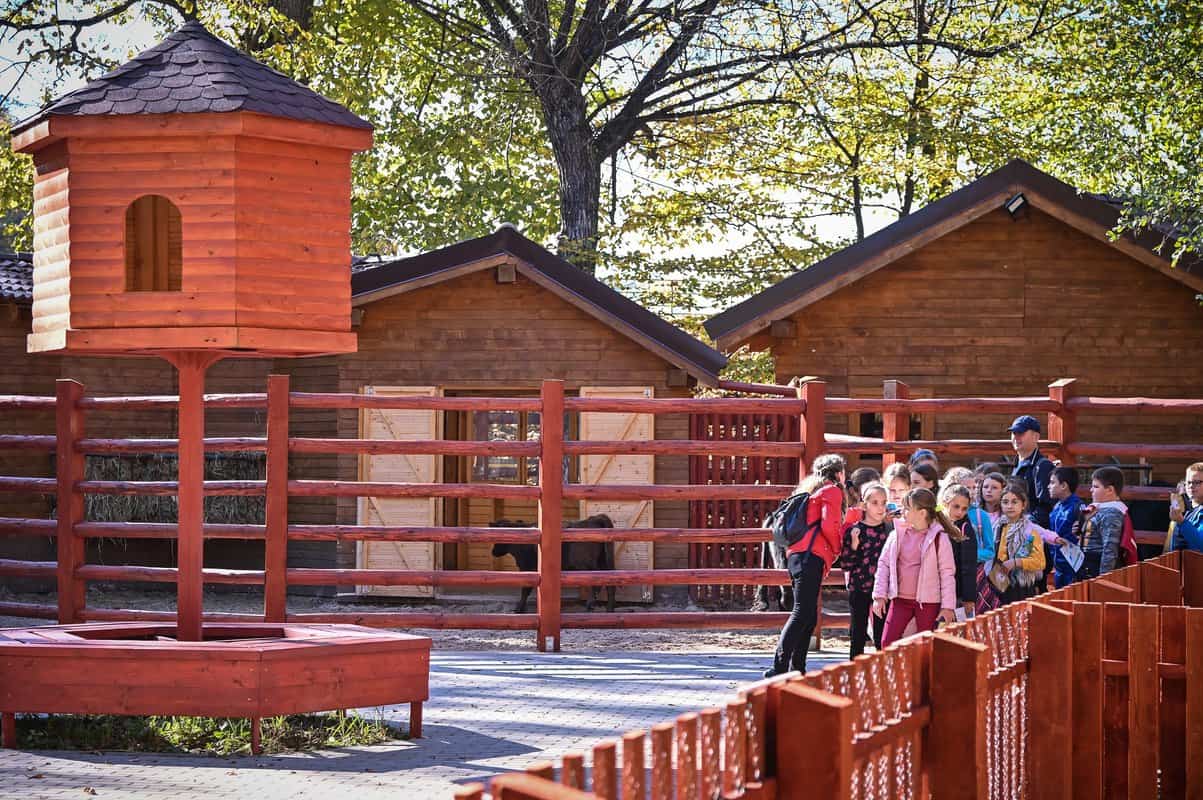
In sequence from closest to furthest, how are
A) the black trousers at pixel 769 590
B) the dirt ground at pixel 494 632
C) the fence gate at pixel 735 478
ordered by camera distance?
→ 1. the dirt ground at pixel 494 632
2. the black trousers at pixel 769 590
3. the fence gate at pixel 735 478

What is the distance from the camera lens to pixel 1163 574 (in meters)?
7.03

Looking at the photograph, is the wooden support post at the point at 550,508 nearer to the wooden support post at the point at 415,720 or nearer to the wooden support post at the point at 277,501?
the wooden support post at the point at 277,501

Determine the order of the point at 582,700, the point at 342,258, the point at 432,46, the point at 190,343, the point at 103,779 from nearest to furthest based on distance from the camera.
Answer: the point at 103,779
the point at 190,343
the point at 342,258
the point at 582,700
the point at 432,46

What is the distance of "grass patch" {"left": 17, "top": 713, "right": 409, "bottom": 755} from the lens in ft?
25.3

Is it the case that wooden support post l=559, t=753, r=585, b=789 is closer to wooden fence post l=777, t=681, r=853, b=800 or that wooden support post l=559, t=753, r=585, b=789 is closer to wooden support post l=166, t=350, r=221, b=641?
wooden fence post l=777, t=681, r=853, b=800

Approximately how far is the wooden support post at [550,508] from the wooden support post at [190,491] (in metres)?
3.89

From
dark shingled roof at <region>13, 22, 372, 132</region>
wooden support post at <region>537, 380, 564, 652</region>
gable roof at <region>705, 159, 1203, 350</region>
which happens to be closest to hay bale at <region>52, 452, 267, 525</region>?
gable roof at <region>705, 159, 1203, 350</region>

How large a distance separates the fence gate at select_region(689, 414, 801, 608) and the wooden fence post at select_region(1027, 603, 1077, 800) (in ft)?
32.1

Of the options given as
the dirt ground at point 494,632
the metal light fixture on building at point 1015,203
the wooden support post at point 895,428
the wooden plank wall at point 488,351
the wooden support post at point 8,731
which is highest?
the metal light fixture on building at point 1015,203

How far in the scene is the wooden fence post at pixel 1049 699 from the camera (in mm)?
5367

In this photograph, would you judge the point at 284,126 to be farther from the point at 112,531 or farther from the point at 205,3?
the point at 205,3

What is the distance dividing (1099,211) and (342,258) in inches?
445

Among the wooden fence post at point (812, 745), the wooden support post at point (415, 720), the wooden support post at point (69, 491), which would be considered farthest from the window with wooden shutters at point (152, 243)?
the wooden fence post at point (812, 745)

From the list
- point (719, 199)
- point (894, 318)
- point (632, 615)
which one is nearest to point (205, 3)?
point (719, 199)
